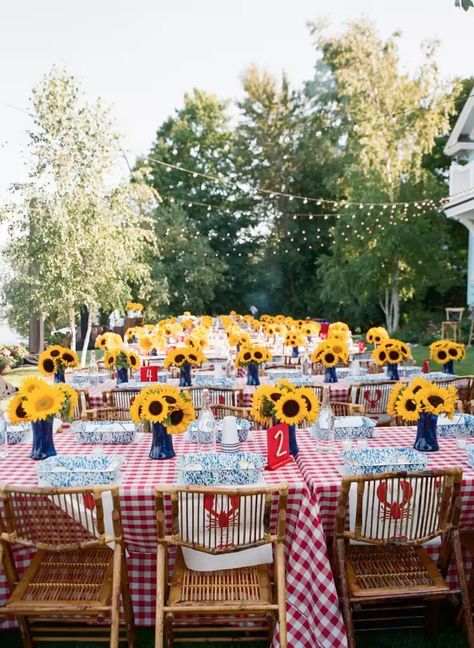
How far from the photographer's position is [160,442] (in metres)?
3.27

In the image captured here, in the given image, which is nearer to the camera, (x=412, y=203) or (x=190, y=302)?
(x=412, y=203)

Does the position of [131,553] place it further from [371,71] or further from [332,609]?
[371,71]

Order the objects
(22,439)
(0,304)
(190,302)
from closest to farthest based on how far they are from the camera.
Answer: (22,439) < (0,304) < (190,302)

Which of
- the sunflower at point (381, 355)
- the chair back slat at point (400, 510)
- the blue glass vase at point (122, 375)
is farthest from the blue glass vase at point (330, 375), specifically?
the chair back slat at point (400, 510)

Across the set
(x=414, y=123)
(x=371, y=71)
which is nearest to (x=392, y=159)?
(x=414, y=123)

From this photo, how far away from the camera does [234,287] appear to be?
2989cm

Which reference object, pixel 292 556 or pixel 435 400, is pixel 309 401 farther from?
pixel 292 556

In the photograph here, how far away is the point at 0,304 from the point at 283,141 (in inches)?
778

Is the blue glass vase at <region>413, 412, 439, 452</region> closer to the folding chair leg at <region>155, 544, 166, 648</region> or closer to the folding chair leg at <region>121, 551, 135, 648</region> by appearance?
the folding chair leg at <region>155, 544, 166, 648</region>

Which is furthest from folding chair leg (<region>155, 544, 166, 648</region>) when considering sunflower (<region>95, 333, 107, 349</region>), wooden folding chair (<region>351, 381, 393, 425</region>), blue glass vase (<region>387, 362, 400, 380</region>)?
sunflower (<region>95, 333, 107, 349</region>)

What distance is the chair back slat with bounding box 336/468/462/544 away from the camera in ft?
8.98

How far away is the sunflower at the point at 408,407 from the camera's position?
3307mm

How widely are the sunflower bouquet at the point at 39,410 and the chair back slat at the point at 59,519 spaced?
20.7 inches

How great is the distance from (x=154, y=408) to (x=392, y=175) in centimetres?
1781
